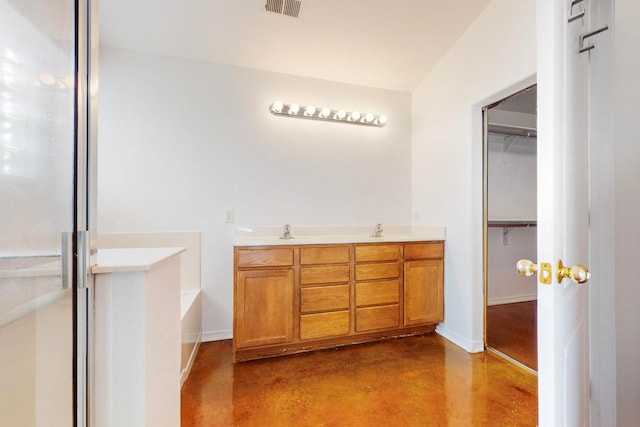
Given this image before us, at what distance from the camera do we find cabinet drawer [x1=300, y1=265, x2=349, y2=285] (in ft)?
7.01

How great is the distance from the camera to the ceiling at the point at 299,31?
1.99m

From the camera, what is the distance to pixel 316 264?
2.17 meters

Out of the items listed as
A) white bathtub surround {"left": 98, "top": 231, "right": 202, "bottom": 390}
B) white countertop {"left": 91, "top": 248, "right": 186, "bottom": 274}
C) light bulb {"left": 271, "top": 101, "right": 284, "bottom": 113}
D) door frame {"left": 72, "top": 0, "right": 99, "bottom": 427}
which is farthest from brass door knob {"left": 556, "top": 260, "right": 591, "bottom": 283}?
light bulb {"left": 271, "top": 101, "right": 284, "bottom": 113}

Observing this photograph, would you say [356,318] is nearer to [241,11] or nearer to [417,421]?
[417,421]

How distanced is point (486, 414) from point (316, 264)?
1329 mm

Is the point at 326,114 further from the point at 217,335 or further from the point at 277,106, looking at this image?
the point at 217,335

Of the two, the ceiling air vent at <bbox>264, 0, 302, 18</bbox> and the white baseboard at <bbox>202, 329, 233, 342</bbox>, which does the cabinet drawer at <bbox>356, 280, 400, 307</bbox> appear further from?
the ceiling air vent at <bbox>264, 0, 302, 18</bbox>

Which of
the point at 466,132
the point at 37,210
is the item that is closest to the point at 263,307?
the point at 37,210

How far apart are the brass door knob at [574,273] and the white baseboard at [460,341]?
1.80 metres

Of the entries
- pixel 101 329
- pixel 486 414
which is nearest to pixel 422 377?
pixel 486 414

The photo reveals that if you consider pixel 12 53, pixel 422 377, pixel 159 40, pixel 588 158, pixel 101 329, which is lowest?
pixel 422 377

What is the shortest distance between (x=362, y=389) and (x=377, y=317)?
2.22 ft

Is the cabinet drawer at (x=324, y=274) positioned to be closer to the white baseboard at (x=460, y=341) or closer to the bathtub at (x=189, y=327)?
the bathtub at (x=189, y=327)

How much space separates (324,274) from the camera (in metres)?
2.18
